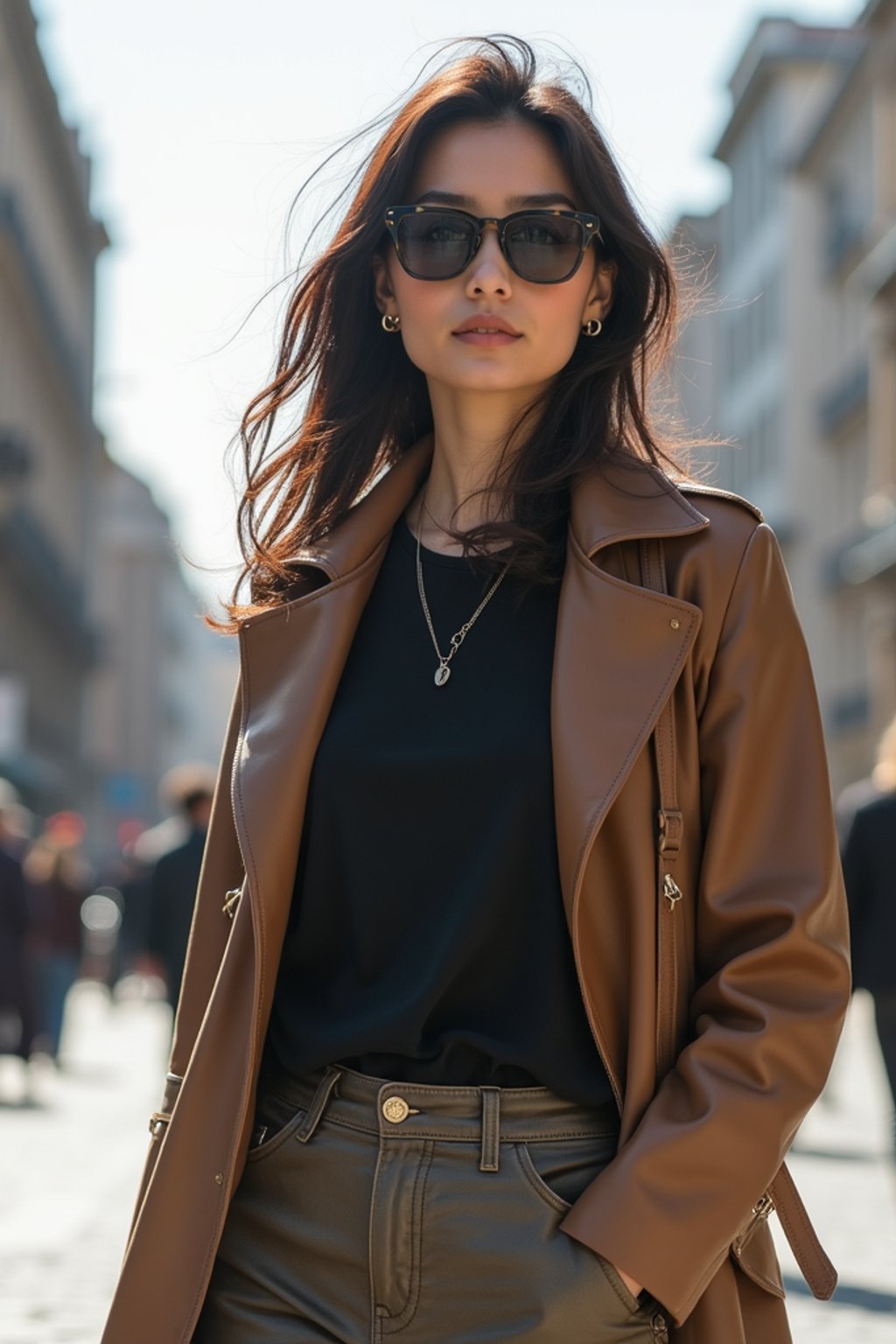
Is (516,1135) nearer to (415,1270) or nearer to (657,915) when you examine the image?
(415,1270)

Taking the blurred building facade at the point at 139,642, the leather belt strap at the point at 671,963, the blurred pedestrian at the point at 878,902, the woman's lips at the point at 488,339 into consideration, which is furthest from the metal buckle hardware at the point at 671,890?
the blurred building facade at the point at 139,642

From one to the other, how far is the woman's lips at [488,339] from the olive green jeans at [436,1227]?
0.94 metres

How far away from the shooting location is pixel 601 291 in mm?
3363

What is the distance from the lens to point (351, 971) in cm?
298

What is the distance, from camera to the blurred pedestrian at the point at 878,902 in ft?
31.1

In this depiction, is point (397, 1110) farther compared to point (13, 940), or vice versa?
point (13, 940)

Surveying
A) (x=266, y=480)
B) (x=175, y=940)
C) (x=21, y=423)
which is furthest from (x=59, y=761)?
(x=266, y=480)

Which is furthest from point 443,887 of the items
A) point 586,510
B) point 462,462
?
point 462,462

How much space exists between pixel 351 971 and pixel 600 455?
73 centimetres

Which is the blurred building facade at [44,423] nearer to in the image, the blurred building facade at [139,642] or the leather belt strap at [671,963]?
the blurred building facade at [139,642]

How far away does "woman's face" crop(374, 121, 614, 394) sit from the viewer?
322cm

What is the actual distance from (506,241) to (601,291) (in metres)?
0.21

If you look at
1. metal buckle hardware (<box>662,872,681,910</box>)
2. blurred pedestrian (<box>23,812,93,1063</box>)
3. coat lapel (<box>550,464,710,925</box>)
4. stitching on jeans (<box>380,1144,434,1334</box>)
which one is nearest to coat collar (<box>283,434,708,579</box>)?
coat lapel (<box>550,464,710,925</box>)

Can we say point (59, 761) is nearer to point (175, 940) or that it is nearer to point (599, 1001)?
point (175, 940)
